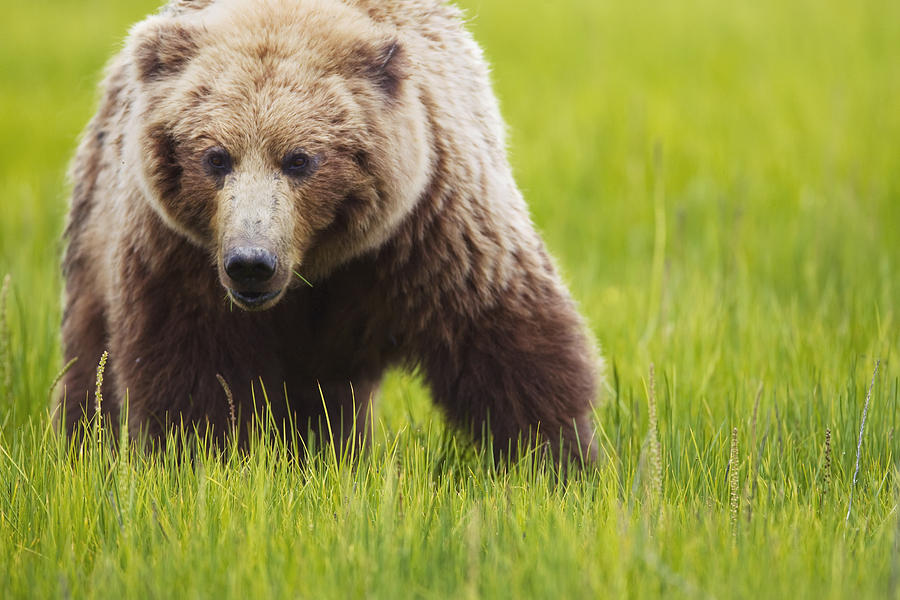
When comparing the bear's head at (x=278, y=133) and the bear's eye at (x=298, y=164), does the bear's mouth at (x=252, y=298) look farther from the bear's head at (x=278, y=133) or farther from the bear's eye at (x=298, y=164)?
the bear's eye at (x=298, y=164)

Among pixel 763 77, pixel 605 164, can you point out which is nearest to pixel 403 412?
pixel 605 164

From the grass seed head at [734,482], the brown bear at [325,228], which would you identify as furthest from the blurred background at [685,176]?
the grass seed head at [734,482]

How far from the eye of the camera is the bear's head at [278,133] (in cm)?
340

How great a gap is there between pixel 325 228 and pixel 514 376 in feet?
2.70

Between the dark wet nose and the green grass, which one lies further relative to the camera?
the dark wet nose

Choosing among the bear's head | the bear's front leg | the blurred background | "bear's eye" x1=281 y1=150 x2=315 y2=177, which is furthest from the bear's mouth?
the blurred background

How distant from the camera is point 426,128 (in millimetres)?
Answer: 3758

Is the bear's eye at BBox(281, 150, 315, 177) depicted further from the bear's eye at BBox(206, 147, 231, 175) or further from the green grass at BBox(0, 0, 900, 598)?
the green grass at BBox(0, 0, 900, 598)

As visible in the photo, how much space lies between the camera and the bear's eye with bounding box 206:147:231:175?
11.2 ft

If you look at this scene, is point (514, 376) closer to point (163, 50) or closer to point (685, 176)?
point (163, 50)

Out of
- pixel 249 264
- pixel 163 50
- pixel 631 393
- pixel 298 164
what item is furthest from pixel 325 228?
pixel 631 393

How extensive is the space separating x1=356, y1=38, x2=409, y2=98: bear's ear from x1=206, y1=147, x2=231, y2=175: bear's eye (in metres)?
0.54

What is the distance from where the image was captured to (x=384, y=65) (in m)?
3.62

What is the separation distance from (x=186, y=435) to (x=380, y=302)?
0.79 metres
